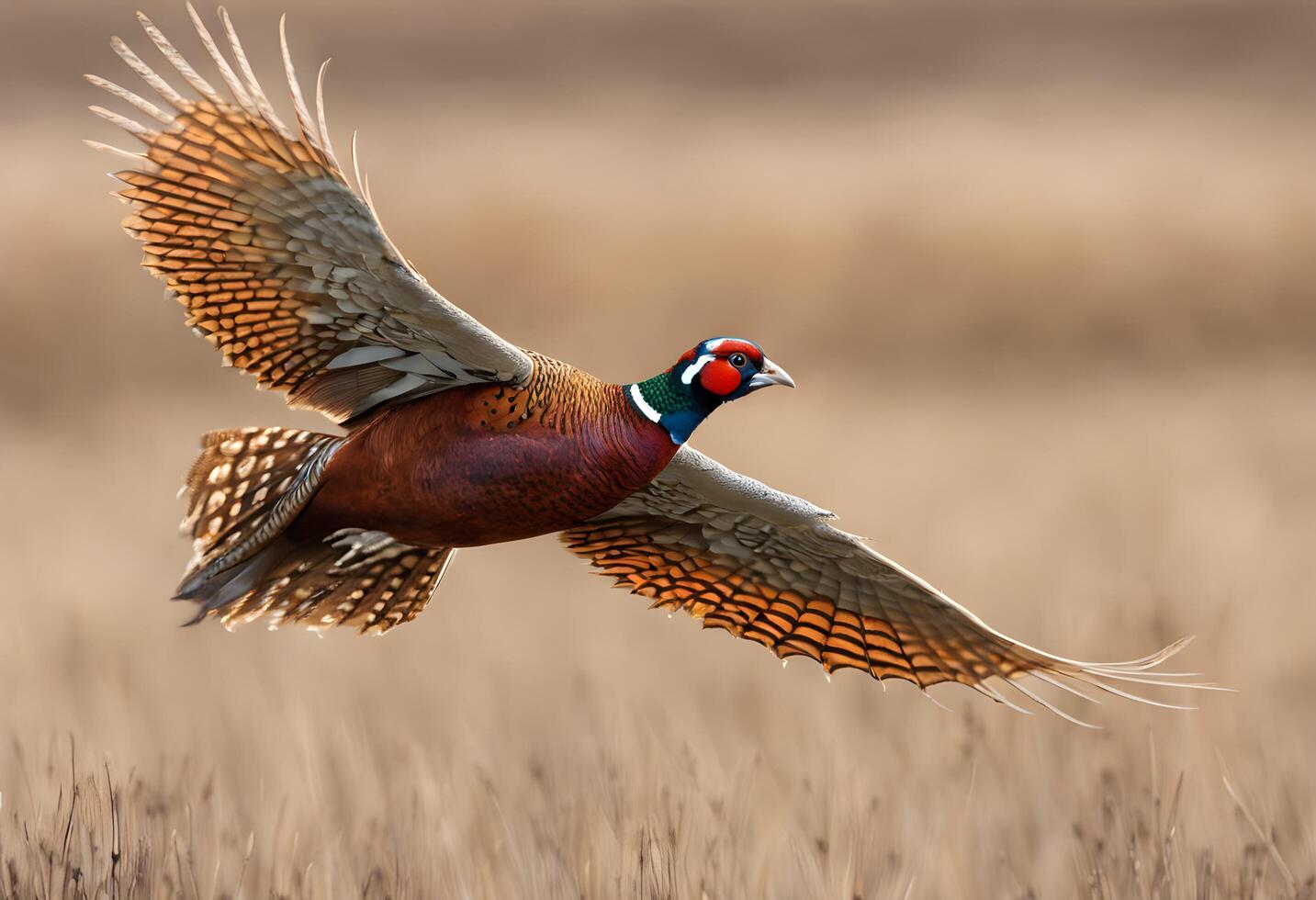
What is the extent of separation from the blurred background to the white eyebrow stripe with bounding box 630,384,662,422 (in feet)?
4.98

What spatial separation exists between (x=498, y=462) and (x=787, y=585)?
58.7 inches

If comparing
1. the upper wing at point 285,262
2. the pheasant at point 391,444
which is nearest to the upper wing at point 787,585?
the pheasant at point 391,444

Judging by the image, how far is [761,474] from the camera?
35.1ft

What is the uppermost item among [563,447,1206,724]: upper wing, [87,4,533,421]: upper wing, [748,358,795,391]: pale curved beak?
[748,358,795,391]: pale curved beak

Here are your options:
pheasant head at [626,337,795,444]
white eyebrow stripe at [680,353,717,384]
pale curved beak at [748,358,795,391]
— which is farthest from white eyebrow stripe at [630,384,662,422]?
pale curved beak at [748,358,795,391]

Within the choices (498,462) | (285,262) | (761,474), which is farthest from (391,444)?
(761,474)

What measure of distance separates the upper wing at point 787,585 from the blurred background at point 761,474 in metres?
0.68

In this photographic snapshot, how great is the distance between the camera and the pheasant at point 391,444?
406cm

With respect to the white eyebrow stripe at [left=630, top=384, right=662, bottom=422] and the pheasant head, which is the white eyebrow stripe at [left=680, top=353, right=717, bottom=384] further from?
the white eyebrow stripe at [left=630, top=384, right=662, bottom=422]

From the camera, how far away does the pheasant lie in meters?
4.06

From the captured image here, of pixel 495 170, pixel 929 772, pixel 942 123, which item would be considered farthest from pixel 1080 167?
pixel 929 772

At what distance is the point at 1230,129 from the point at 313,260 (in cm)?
1583

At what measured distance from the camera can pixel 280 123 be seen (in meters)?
4.04

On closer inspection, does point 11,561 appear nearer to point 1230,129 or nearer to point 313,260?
point 313,260
